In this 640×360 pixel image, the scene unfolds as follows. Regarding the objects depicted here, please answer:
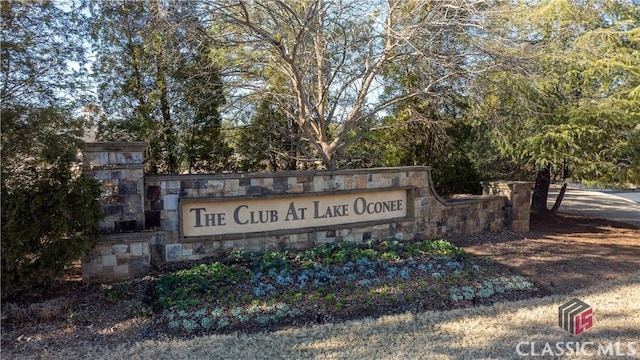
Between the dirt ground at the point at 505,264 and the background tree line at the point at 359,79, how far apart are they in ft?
4.83

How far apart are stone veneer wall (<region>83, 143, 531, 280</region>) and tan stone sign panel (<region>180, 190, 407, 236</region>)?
0.27ft

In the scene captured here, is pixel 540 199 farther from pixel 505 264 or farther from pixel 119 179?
pixel 119 179

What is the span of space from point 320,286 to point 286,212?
60.4 inches

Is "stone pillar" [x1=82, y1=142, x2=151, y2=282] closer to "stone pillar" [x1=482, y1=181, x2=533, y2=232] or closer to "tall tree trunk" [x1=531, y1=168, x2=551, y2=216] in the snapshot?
"stone pillar" [x1=482, y1=181, x2=533, y2=232]

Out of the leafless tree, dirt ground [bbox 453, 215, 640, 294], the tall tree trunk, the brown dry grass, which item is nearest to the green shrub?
the brown dry grass

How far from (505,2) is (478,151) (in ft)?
13.6

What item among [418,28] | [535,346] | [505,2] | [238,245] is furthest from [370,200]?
[505,2]

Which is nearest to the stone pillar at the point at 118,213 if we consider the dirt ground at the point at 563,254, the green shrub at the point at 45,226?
the green shrub at the point at 45,226

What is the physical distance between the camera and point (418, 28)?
6512 mm

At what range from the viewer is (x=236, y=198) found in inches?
219

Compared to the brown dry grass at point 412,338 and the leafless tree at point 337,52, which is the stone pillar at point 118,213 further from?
the leafless tree at point 337,52

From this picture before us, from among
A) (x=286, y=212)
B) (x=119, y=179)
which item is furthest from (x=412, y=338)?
(x=119, y=179)

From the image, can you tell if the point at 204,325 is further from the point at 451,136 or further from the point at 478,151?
the point at 478,151

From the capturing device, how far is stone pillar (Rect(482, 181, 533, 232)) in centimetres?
810
